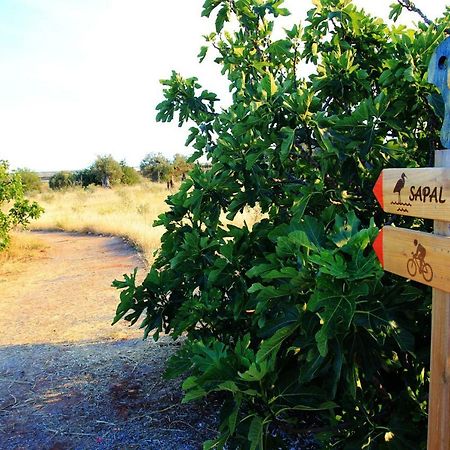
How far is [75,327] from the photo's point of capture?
5480mm

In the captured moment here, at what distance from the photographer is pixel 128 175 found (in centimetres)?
3903

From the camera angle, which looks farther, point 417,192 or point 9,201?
point 9,201

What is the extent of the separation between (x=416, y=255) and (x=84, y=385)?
3.00 metres

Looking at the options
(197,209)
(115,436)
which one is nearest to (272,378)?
(197,209)

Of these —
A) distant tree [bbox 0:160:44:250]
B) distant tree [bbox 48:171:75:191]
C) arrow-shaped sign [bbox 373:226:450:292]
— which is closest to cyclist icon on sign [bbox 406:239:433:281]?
arrow-shaped sign [bbox 373:226:450:292]

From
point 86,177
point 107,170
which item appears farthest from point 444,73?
point 86,177

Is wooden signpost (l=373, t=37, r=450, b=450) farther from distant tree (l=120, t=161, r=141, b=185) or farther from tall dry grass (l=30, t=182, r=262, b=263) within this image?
distant tree (l=120, t=161, r=141, b=185)

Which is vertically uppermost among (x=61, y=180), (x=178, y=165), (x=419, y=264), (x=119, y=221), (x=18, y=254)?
(x=178, y=165)

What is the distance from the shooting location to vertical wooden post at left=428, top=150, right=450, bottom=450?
1.40 metres

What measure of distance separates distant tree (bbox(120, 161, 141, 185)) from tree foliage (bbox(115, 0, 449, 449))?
36.4m

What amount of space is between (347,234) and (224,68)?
5.37 ft

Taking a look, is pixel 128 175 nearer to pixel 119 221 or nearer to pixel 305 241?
pixel 119 221

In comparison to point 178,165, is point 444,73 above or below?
below

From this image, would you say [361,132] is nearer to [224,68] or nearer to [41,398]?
[224,68]
